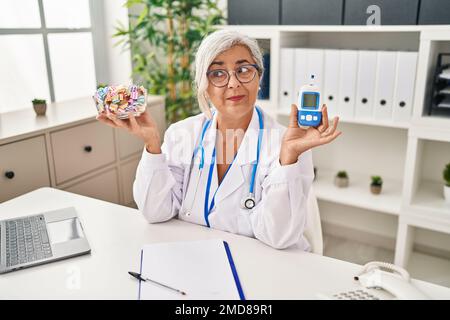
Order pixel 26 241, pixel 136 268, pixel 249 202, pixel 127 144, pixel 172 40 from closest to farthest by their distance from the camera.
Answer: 1. pixel 136 268
2. pixel 26 241
3. pixel 249 202
4. pixel 127 144
5. pixel 172 40

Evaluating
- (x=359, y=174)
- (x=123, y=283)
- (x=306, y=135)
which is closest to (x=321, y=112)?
(x=306, y=135)

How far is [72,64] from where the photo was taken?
2719mm

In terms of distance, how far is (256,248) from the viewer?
124 cm

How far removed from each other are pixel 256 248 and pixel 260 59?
0.63 meters

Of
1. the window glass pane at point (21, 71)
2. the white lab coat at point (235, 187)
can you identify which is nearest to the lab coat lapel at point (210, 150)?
the white lab coat at point (235, 187)

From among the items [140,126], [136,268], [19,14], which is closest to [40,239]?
[136,268]

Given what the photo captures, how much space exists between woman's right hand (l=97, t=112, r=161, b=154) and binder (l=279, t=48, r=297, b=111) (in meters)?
1.20

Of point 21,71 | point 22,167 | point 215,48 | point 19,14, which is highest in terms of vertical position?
point 19,14

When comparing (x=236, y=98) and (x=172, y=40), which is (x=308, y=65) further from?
(x=236, y=98)

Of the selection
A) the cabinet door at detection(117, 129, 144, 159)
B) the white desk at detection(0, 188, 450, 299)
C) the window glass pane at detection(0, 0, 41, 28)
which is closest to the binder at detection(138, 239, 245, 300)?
the white desk at detection(0, 188, 450, 299)

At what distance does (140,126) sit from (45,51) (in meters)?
1.51

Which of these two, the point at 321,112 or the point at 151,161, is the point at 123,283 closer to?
the point at 151,161

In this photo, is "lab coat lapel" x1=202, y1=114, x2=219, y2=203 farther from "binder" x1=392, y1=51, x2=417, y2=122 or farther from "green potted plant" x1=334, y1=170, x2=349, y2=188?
"green potted plant" x1=334, y1=170, x2=349, y2=188

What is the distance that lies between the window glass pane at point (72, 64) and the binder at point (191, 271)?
70.2 inches
